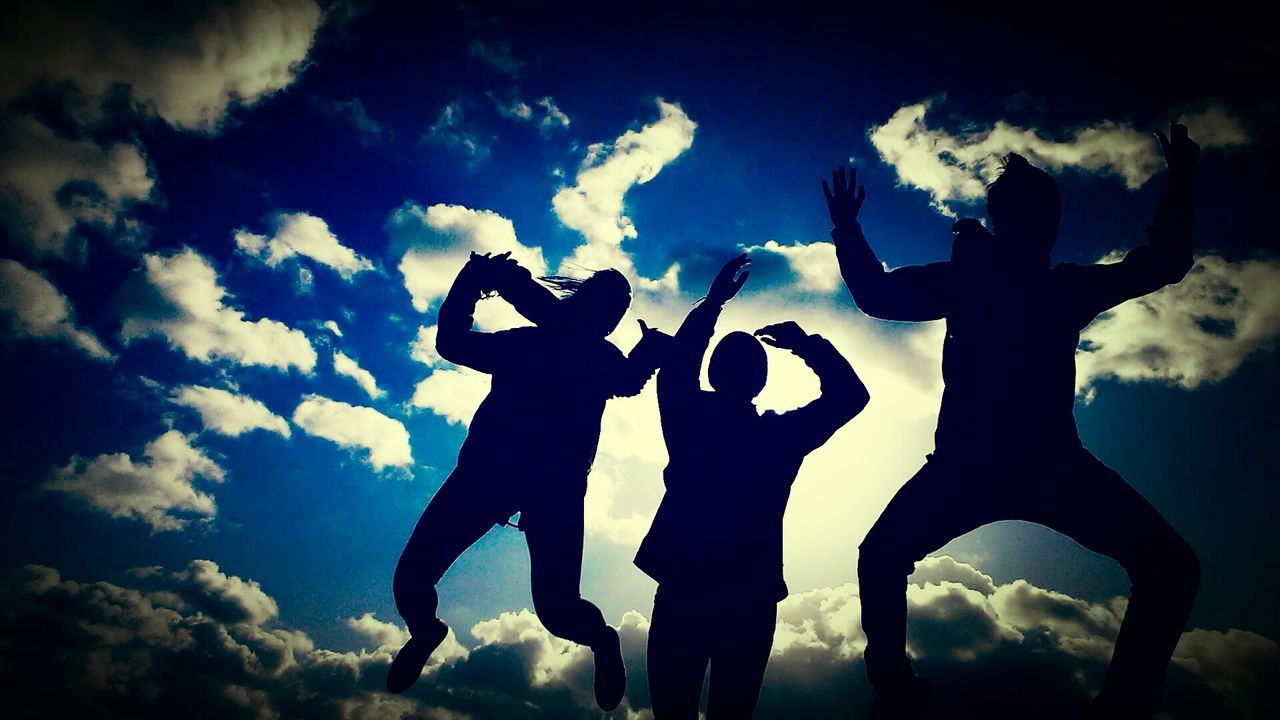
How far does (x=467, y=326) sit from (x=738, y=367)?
7.80ft

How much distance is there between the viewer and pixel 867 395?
4.05 m

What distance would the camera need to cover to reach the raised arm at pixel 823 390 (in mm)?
4012

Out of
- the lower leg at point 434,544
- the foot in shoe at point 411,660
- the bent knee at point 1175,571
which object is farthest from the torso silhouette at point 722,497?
the bent knee at point 1175,571

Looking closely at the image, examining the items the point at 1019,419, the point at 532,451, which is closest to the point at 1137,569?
the point at 1019,419

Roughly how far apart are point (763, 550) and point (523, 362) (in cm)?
261

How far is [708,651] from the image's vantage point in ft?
12.0

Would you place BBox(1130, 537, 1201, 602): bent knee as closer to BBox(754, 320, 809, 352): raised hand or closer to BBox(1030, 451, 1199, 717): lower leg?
BBox(1030, 451, 1199, 717): lower leg

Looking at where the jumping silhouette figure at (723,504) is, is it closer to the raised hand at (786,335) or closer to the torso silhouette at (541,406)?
the raised hand at (786,335)

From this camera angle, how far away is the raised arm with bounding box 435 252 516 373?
4.67 meters

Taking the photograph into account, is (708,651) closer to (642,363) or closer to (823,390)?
(823,390)

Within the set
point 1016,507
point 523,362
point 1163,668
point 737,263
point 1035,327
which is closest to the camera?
point 1163,668

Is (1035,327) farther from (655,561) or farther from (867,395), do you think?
(655,561)

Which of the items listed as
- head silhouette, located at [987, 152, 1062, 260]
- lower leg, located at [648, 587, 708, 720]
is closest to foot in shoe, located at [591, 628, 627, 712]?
lower leg, located at [648, 587, 708, 720]

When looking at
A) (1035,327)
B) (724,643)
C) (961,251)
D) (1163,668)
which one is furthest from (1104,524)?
(724,643)
